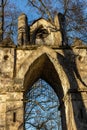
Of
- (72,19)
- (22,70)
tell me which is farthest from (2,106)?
(72,19)

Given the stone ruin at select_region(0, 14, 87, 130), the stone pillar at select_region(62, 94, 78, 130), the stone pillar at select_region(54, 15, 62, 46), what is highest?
the stone pillar at select_region(54, 15, 62, 46)

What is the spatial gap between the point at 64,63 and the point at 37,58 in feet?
3.33

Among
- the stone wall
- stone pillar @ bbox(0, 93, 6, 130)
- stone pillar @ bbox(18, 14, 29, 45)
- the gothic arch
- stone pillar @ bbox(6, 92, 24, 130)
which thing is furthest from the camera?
stone pillar @ bbox(18, 14, 29, 45)

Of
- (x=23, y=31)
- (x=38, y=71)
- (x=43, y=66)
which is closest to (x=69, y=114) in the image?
(x=43, y=66)

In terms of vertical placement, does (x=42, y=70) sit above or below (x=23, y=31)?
below

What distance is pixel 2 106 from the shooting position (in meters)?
10.2

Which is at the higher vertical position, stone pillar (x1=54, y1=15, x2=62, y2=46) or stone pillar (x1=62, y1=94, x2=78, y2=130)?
stone pillar (x1=54, y1=15, x2=62, y2=46)

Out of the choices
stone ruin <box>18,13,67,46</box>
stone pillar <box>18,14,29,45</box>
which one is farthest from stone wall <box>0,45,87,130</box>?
stone ruin <box>18,13,67,46</box>

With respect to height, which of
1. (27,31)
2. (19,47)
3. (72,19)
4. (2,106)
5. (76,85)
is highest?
(72,19)

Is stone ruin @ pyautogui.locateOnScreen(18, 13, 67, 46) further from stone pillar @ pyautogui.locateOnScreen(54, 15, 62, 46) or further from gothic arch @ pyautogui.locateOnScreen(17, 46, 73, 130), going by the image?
gothic arch @ pyautogui.locateOnScreen(17, 46, 73, 130)

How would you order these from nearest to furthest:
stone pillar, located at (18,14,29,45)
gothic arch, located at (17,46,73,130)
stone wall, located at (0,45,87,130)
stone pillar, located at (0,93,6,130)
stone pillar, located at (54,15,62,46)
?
stone pillar, located at (0,93,6,130), stone wall, located at (0,45,87,130), gothic arch, located at (17,46,73,130), stone pillar, located at (18,14,29,45), stone pillar, located at (54,15,62,46)

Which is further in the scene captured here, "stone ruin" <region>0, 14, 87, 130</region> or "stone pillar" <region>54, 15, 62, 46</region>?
"stone pillar" <region>54, 15, 62, 46</region>

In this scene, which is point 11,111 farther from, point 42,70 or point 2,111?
point 42,70

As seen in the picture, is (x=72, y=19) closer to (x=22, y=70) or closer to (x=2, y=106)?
(x=22, y=70)
